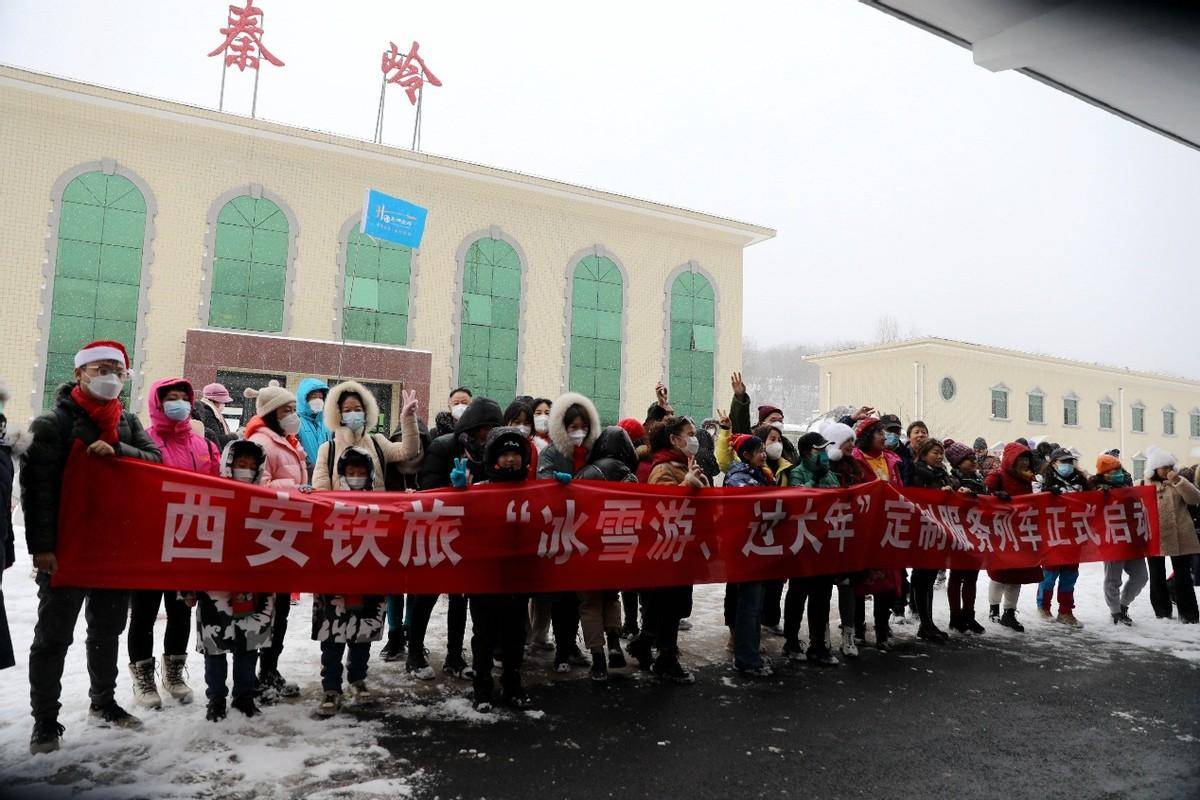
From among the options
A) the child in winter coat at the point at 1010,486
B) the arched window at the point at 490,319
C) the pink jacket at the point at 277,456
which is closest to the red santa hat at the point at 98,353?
the pink jacket at the point at 277,456

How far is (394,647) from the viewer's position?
5160 millimetres

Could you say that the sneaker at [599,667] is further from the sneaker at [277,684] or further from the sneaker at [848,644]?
the sneaker at [848,644]

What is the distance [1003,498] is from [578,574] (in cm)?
443

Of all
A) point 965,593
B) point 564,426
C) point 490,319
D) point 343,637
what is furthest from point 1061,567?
point 490,319

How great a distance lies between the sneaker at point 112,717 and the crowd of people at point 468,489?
1 cm

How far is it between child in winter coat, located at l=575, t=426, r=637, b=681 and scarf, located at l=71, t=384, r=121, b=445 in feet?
8.57

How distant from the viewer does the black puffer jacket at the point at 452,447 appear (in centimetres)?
503

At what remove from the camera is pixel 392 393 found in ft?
51.0

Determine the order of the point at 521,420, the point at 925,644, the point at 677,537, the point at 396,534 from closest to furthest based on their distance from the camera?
the point at 396,534
the point at 677,537
the point at 521,420
the point at 925,644

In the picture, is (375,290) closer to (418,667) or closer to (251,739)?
(418,667)

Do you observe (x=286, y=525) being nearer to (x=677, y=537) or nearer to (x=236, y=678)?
(x=236, y=678)

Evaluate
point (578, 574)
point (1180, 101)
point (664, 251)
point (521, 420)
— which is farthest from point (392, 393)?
point (1180, 101)

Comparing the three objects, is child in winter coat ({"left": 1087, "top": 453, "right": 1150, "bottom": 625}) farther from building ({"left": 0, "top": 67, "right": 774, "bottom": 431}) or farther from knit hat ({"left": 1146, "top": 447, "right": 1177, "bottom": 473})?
building ({"left": 0, "top": 67, "right": 774, "bottom": 431})

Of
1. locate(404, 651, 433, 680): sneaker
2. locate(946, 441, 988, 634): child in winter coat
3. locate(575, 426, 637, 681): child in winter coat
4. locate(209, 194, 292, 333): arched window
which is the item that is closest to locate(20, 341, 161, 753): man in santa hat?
locate(404, 651, 433, 680): sneaker
